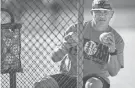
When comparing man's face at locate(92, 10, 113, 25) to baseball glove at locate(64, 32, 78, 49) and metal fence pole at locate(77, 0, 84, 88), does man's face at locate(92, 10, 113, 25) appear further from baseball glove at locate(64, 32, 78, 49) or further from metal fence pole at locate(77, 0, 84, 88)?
metal fence pole at locate(77, 0, 84, 88)

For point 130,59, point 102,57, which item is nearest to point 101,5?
point 102,57

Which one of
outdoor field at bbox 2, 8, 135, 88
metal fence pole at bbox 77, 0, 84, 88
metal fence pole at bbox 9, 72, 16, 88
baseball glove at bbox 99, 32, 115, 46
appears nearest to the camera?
metal fence pole at bbox 77, 0, 84, 88

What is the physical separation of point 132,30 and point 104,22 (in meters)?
5.90

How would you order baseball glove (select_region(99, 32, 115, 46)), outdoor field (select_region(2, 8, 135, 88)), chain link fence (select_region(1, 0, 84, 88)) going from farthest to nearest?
1. outdoor field (select_region(2, 8, 135, 88))
2. chain link fence (select_region(1, 0, 84, 88))
3. baseball glove (select_region(99, 32, 115, 46))

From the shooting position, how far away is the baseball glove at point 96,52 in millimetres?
3297

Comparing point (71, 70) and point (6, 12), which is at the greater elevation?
point (6, 12)

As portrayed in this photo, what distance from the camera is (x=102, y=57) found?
3.33 meters

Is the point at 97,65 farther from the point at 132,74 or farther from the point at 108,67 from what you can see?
the point at 132,74

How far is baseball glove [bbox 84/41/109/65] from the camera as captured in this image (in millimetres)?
3297

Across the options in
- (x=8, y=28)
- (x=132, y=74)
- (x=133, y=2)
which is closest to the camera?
(x=8, y=28)

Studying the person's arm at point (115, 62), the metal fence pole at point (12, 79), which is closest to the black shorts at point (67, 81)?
the person's arm at point (115, 62)

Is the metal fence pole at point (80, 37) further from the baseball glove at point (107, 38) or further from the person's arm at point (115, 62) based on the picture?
the person's arm at point (115, 62)

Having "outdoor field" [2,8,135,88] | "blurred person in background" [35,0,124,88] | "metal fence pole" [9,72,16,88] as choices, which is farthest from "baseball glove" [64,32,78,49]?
"metal fence pole" [9,72,16,88]

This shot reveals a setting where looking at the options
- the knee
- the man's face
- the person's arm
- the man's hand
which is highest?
the man's face
